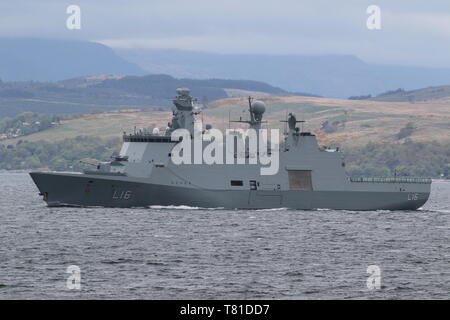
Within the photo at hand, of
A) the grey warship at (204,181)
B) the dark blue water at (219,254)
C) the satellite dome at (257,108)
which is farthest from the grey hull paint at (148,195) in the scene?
the satellite dome at (257,108)

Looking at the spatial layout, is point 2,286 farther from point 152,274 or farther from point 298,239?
point 298,239

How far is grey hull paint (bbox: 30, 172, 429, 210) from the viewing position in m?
51.9

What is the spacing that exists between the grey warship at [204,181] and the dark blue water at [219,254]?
875 millimetres

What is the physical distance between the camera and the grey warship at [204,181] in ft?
171

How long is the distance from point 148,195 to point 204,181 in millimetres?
3150

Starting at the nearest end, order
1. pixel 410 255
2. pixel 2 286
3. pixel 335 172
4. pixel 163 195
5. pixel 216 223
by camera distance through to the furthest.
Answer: pixel 2 286 → pixel 410 255 → pixel 216 223 → pixel 163 195 → pixel 335 172

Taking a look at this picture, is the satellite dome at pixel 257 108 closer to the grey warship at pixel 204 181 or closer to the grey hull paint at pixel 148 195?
the grey warship at pixel 204 181

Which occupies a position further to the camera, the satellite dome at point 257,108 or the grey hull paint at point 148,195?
the satellite dome at point 257,108

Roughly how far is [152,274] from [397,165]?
12921 centimetres

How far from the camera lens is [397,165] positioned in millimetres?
156250

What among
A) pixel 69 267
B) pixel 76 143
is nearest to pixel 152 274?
pixel 69 267

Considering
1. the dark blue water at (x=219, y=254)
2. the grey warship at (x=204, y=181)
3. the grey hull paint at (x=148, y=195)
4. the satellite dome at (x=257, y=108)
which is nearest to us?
the dark blue water at (x=219, y=254)

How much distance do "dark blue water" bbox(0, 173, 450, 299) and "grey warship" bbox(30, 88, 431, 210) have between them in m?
0.87

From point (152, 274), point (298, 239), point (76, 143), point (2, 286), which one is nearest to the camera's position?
point (2, 286)
